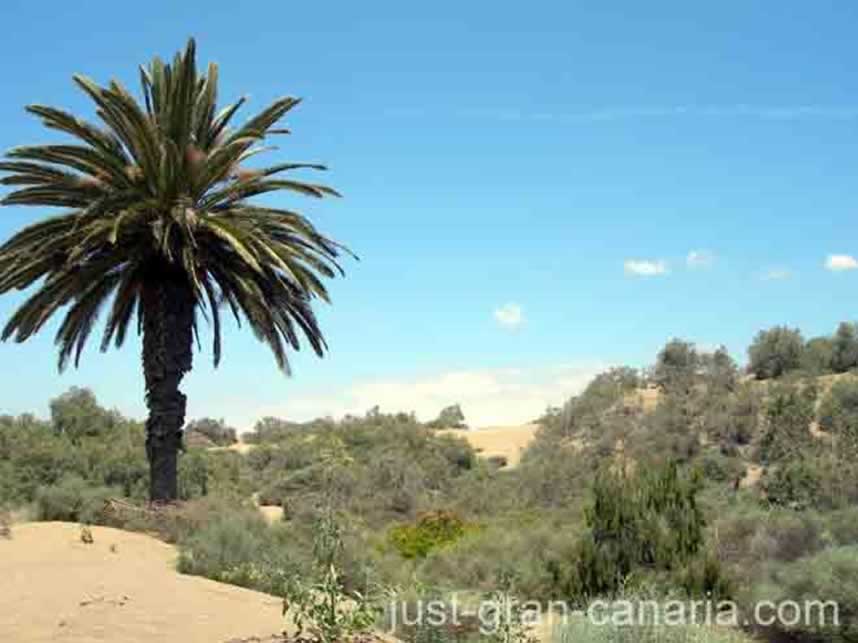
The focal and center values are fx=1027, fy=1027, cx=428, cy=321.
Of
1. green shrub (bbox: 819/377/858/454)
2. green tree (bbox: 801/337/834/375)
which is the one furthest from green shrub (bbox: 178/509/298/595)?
green tree (bbox: 801/337/834/375)

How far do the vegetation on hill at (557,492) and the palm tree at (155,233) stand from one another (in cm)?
300

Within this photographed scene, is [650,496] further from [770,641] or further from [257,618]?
[257,618]

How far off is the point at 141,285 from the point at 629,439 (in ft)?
82.5

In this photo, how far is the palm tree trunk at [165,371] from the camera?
19.0 meters

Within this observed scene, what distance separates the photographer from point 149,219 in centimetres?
1886

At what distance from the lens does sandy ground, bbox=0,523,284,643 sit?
8797 mm

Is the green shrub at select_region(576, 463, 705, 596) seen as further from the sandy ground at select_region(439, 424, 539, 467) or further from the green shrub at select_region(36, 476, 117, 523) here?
the sandy ground at select_region(439, 424, 539, 467)

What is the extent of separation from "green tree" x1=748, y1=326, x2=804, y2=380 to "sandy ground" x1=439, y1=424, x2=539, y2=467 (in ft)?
37.8

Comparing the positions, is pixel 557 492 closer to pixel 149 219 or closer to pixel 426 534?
pixel 426 534

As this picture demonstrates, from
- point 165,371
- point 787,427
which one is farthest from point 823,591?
point 787,427

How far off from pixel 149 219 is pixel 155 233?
2.56 feet

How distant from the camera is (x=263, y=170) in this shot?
2000 cm

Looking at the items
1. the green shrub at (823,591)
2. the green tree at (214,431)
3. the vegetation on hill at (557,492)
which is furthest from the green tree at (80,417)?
the green shrub at (823,591)

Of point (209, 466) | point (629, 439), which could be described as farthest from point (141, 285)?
point (629, 439)
